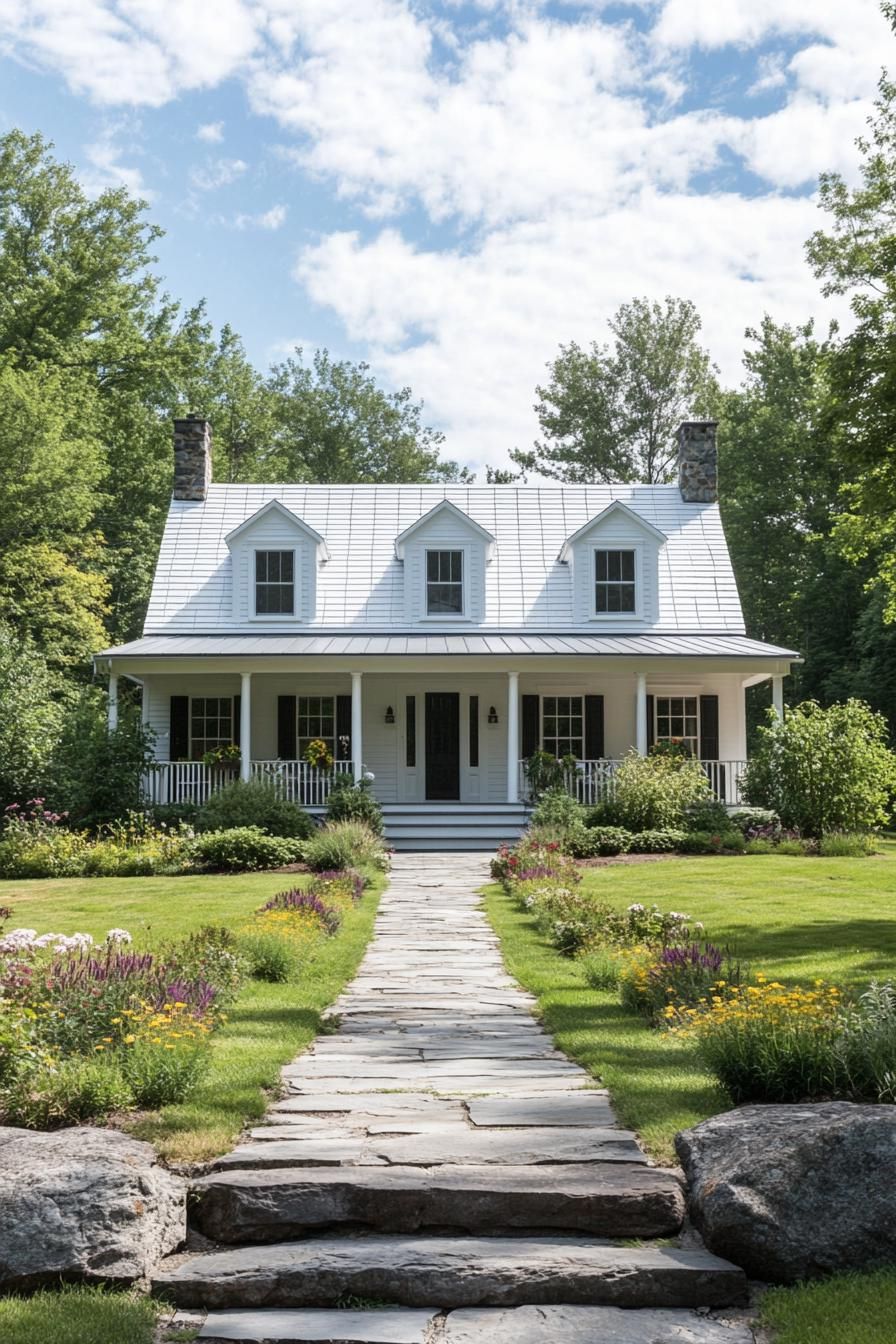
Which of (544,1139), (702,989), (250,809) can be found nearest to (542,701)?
(250,809)

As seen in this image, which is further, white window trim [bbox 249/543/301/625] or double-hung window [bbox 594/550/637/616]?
double-hung window [bbox 594/550/637/616]

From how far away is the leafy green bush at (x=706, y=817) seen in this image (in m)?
19.7

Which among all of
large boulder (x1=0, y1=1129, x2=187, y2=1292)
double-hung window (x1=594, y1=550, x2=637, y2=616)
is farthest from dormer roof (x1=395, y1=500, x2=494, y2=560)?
large boulder (x1=0, y1=1129, x2=187, y2=1292)

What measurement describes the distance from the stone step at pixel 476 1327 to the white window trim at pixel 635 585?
20575 millimetres

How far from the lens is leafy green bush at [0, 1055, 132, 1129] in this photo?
5410 millimetres

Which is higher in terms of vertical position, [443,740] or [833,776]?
[443,740]

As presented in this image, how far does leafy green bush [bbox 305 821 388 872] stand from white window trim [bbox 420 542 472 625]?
6982 mm

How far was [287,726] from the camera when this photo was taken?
78.4ft

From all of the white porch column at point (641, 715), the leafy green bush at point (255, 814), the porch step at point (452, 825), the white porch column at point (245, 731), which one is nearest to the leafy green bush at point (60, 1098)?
the leafy green bush at point (255, 814)

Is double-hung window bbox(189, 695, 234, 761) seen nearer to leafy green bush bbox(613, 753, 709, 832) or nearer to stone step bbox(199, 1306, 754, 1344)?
leafy green bush bbox(613, 753, 709, 832)

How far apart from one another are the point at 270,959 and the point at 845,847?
39.4 feet

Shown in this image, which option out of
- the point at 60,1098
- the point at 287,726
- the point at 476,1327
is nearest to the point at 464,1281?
the point at 476,1327

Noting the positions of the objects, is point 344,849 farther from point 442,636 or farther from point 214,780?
point 442,636

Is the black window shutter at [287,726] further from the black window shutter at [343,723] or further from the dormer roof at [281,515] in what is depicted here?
the dormer roof at [281,515]
